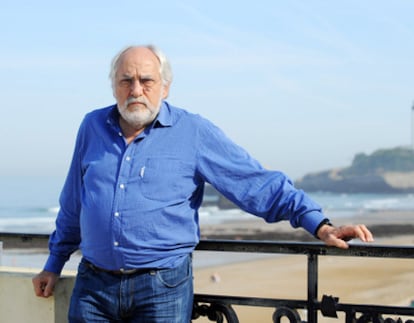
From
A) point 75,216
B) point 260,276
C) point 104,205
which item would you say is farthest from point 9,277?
point 260,276

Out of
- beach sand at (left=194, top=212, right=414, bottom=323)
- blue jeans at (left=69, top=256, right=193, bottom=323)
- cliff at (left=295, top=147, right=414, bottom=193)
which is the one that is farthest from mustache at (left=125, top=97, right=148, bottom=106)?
cliff at (left=295, top=147, right=414, bottom=193)

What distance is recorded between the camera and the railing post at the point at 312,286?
307 centimetres

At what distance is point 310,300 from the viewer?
3.08m

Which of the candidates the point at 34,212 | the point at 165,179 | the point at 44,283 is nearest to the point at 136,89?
the point at 165,179

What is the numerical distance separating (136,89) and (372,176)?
91098 millimetres

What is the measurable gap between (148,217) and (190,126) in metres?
0.40

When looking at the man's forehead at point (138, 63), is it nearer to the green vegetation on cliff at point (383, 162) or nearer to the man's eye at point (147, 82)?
the man's eye at point (147, 82)

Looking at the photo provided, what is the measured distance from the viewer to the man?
2.87 m

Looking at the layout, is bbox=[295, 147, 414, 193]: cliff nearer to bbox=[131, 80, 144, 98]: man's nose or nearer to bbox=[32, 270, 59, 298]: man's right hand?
bbox=[32, 270, 59, 298]: man's right hand

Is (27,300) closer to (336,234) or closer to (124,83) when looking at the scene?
(124,83)

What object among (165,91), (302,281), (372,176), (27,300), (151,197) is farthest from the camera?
(372,176)

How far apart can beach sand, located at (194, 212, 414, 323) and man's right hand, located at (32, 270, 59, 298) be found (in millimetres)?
8262

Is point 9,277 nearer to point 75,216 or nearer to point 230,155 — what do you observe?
point 75,216

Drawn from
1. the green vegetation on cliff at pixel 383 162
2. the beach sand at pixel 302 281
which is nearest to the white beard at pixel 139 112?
the beach sand at pixel 302 281
